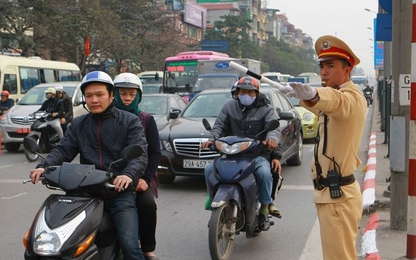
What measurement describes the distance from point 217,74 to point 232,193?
14.9 m

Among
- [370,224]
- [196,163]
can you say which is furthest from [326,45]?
[196,163]

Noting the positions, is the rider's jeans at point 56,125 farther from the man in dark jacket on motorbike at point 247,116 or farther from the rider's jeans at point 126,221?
the rider's jeans at point 126,221

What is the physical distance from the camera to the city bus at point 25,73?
822 inches

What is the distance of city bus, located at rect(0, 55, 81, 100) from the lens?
68.5 feet

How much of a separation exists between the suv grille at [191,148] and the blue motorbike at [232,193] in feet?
11.2

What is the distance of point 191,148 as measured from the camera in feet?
31.2

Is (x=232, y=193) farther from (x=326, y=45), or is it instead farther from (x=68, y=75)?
(x=68, y=75)

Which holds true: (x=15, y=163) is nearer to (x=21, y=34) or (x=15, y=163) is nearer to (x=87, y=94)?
(x=87, y=94)

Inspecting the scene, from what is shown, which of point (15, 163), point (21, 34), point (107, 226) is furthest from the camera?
point (21, 34)

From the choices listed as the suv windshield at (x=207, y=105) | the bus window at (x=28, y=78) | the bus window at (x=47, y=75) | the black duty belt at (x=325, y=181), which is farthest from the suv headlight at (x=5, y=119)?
the black duty belt at (x=325, y=181)

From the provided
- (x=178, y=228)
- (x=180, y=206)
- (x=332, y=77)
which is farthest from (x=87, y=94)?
(x=180, y=206)

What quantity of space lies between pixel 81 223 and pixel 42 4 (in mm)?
27727

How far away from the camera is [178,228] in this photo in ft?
23.4

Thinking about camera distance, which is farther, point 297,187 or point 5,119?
point 5,119
